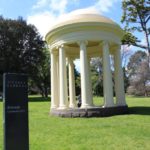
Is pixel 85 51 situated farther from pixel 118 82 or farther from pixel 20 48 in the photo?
pixel 20 48

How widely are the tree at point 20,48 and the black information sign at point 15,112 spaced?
43773 mm

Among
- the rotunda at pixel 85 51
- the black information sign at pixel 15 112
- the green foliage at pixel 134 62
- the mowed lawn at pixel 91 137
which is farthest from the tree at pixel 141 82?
the black information sign at pixel 15 112

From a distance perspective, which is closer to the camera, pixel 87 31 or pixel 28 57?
pixel 87 31

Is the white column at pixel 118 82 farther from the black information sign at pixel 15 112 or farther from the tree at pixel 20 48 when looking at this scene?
the tree at pixel 20 48

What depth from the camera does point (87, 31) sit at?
70.9 ft

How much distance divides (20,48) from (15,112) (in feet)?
154

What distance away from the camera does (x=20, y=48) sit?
53.5m

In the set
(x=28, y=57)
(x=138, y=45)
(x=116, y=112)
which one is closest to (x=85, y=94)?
(x=116, y=112)

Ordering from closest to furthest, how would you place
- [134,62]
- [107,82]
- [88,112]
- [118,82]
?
1. [88,112]
2. [107,82]
3. [118,82]
4. [134,62]

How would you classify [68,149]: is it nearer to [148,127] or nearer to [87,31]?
[148,127]

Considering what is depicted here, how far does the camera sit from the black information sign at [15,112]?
7.35m

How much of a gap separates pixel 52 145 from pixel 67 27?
12027 millimetres

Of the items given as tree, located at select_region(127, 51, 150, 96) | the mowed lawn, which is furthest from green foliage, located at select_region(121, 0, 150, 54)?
tree, located at select_region(127, 51, 150, 96)

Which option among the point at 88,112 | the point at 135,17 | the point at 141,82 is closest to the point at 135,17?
the point at 135,17
